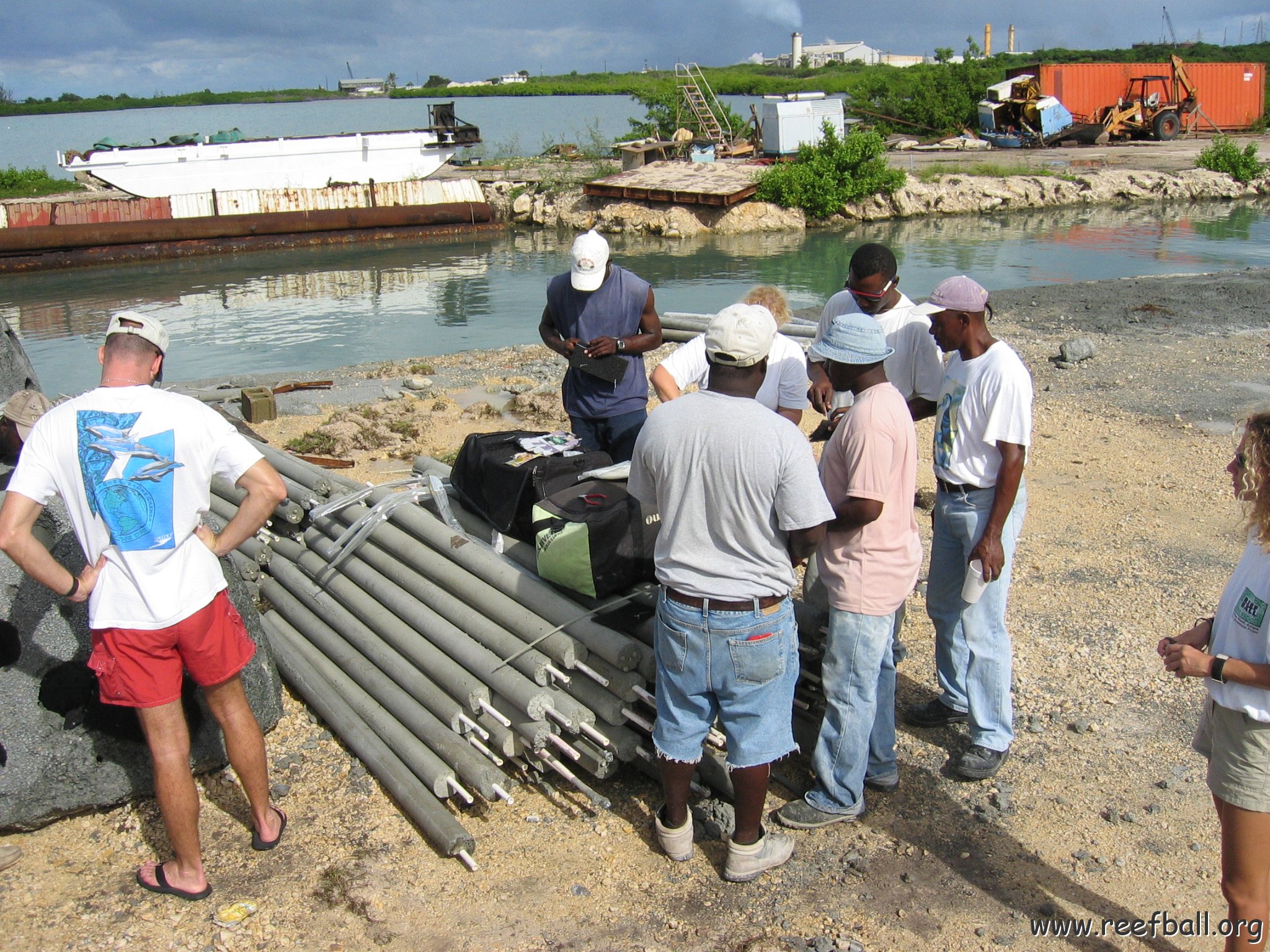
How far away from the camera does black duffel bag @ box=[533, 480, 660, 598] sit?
4000mm

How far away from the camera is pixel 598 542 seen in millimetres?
3992

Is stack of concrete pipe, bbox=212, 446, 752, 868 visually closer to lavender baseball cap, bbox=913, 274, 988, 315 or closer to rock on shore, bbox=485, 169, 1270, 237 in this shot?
lavender baseball cap, bbox=913, 274, 988, 315

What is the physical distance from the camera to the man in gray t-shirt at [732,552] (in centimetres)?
314

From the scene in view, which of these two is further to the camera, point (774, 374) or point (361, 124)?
A: point (361, 124)

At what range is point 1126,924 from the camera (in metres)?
3.34

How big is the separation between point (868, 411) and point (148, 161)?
33.4 metres

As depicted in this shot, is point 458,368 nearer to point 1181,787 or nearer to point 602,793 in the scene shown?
point 602,793

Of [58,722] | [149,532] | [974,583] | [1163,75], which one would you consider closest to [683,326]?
[974,583]

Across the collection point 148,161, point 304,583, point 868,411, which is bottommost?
point 304,583

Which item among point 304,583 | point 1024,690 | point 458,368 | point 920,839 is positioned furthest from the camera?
point 458,368

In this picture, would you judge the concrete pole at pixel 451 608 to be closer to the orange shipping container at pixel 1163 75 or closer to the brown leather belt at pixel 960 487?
the brown leather belt at pixel 960 487

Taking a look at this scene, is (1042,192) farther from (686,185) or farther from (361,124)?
(361,124)

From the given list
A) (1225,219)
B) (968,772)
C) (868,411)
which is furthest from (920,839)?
(1225,219)

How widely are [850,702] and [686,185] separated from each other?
29.6m
